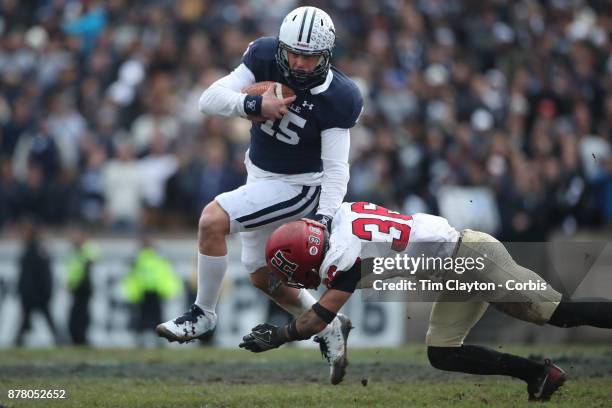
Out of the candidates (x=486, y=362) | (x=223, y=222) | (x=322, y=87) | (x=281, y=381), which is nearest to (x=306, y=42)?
(x=322, y=87)

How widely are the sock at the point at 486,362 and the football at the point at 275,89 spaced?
187 cm

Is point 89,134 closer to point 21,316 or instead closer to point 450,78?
point 21,316

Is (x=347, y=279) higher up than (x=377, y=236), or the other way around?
(x=377, y=236)

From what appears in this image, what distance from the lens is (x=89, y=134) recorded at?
14500 millimetres

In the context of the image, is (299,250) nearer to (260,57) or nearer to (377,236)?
(377,236)

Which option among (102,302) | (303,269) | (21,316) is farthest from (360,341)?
(303,269)

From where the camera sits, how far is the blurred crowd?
43.8 ft

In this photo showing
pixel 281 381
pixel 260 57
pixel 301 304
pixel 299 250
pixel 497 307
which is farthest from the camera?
pixel 281 381

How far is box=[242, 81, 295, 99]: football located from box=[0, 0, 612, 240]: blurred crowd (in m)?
5.49

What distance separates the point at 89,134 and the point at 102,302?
227cm

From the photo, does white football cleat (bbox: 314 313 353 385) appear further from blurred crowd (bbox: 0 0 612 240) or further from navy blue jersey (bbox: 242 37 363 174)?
blurred crowd (bbox: 0 0 612 240)

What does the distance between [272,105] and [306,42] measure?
0.45m

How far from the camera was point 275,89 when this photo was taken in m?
7.46

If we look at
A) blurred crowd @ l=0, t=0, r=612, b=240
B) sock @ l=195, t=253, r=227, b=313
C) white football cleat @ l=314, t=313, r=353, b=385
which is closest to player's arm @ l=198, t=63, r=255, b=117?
sock @ l=195, t=253, r=227, b=313
